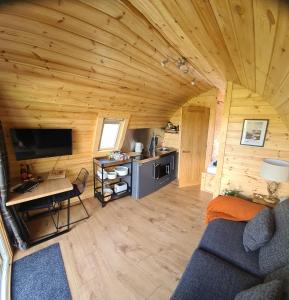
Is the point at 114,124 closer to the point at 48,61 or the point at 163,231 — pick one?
the point at 48,61

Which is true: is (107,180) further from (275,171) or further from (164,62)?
(275,171)

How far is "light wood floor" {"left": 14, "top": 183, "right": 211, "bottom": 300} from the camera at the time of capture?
1.68m

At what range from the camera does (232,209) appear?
6.79ft

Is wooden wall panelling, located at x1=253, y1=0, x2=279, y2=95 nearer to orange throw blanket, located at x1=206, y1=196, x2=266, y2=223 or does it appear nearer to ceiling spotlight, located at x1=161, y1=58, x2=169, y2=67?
ceiling spotlight, located at x1=161, y1=58, x2=169, y2=67

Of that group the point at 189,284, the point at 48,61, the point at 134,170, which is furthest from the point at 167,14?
the point at 134,170

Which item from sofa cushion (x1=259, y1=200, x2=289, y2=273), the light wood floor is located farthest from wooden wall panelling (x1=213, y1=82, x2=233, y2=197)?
sofa cushion (x1=259, y1=200, x2=289, y2=273)

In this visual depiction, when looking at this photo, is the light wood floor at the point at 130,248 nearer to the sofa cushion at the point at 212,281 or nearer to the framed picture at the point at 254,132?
the sofa cushion at the point at 212,281

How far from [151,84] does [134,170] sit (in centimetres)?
171

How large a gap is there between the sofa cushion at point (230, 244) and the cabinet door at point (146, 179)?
173 cm

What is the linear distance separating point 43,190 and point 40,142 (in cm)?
73

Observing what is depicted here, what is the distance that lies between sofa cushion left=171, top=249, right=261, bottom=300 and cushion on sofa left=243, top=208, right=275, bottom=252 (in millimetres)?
273

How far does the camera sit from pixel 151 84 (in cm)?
270

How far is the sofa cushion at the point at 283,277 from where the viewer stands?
0.92 m

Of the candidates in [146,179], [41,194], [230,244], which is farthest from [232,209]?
[41,194]
